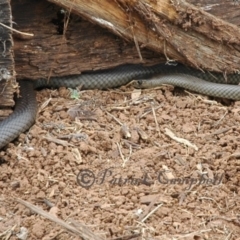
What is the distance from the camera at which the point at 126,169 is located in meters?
5.19

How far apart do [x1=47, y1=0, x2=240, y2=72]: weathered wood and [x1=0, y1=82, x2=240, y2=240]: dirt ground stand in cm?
44

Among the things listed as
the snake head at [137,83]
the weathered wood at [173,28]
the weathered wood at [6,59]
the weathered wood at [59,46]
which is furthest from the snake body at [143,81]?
the weathered wood at [6,59]

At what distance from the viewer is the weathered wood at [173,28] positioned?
19.8ft

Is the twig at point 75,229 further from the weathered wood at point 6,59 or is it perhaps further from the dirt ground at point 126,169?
the weathered wood at point 6,59

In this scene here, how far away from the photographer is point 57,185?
5.03m

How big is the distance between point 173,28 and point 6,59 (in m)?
1.74

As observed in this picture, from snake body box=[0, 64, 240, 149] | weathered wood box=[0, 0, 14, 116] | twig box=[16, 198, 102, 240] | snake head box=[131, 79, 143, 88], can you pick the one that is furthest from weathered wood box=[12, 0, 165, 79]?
twig box=[16, 198, 102, 240]

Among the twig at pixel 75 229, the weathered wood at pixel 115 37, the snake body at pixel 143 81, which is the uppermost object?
the weathered wood at pixel 115 37

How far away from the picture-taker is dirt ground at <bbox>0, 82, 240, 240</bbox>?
455cm

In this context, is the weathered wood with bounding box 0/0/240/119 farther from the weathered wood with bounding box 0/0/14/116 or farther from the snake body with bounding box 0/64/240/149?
the weathered wood with bounding box 0/0/14/116

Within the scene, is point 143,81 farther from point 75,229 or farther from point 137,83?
point 75,229

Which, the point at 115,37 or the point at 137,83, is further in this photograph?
the point at 137,83

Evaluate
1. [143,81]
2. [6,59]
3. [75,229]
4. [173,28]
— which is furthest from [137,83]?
[75,229]

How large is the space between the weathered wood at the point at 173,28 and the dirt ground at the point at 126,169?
44cm
